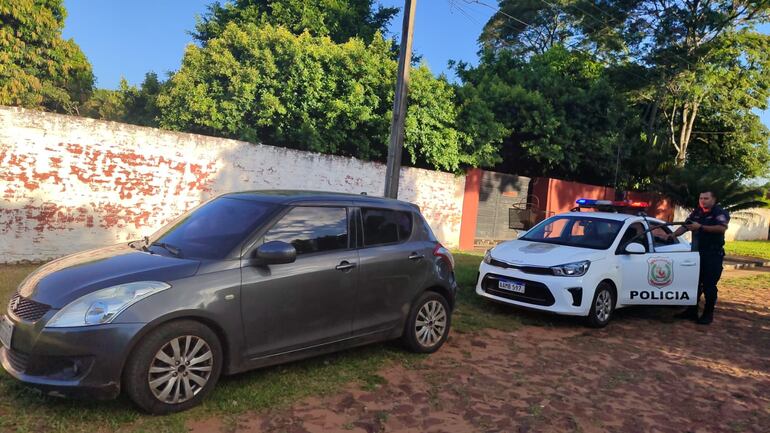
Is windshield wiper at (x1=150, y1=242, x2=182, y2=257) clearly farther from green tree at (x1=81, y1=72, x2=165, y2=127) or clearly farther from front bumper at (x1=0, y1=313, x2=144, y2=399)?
green tree at (x1=81, y1=72, x2=165, y2=127)

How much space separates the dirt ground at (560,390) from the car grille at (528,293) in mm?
368

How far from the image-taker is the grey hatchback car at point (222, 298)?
3.28 meters

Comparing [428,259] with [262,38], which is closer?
[428,259]

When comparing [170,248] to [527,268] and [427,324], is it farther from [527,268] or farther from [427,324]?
[527,268]

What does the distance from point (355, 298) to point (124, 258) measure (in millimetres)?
1817

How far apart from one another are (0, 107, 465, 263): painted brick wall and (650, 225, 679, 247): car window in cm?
670

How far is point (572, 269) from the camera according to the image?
656 cm

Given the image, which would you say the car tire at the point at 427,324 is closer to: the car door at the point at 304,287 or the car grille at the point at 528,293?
the car door at the point at 304,287

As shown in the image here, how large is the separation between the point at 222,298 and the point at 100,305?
2.46ft

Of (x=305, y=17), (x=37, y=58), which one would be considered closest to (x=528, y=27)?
(x=305, y=17)

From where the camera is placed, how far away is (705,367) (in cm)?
552

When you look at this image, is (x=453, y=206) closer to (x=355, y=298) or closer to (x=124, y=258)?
(x=355, y=298)

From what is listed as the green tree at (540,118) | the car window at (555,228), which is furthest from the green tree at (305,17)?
the car window at (555,228)

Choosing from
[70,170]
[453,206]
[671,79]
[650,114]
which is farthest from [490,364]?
[650,114]
